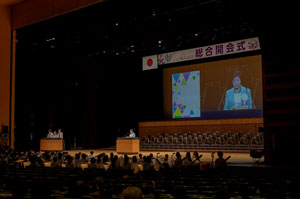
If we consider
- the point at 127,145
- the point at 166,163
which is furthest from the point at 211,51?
the point at 166,163

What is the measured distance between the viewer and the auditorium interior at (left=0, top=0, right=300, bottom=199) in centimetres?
861

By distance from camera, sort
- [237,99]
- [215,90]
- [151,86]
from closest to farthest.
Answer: [237,99] < [215,90] < [151,86]

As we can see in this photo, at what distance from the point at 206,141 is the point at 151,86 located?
16.8 ft

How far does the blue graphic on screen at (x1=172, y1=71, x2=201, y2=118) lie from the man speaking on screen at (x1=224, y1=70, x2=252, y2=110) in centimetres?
166

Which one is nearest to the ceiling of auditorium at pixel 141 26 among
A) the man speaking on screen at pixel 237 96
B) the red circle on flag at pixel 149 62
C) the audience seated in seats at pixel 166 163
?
the red circle on flag at pixel 149 62

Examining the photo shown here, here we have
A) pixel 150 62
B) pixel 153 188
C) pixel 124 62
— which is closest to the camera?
pixel 153 188

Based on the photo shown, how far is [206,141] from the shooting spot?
15875 millimetres

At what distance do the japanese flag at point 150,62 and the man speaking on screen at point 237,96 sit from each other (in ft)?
13.4

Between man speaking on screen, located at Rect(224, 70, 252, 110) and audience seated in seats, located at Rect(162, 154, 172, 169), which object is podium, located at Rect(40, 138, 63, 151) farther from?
man speaking on screen, located at Rect(224, 70, 252, 110)

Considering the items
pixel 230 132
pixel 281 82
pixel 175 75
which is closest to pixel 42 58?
pixel 175 75

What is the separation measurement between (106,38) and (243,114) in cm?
723

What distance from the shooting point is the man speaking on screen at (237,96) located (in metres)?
16.3

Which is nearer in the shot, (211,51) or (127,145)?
(127,145)

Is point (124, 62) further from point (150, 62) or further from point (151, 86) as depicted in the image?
point (151, 86)
